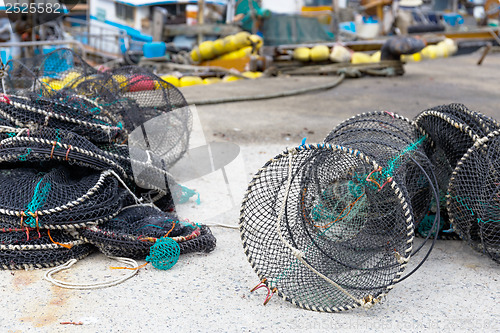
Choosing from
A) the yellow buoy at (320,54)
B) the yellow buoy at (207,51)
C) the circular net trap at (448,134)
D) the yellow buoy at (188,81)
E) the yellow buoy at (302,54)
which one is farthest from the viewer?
the yellow buoy at (207,51)

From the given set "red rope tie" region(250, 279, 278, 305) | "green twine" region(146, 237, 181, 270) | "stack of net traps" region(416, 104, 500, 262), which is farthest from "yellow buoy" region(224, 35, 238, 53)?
"red rope tie" region(250, 279, 278, 305)

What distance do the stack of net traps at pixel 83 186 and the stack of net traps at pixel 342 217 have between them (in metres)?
0.58

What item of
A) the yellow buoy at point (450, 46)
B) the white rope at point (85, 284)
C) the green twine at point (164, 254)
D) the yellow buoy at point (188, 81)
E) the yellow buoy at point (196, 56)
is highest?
the yellow buoy at point (450, 46)

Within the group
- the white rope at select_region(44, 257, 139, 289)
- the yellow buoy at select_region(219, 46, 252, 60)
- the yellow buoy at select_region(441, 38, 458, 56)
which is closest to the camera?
the white rope at select_region(44, 257, 139, 289)

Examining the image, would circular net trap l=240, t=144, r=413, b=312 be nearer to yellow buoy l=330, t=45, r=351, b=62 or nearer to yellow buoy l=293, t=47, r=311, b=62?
yellow buoy l=330, t=45, r=351, b=62

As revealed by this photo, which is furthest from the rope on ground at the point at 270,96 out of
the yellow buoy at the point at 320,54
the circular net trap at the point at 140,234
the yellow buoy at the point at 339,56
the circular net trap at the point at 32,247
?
the circular net trap at the point at 32,247

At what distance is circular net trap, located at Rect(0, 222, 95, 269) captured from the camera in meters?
3.12

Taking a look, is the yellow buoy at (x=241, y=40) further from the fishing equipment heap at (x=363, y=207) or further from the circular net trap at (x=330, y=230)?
the circular net trap at (x=330, y=230)

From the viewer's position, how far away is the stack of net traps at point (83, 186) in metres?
3.15

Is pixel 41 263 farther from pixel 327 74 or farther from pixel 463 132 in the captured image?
pixel 327 74

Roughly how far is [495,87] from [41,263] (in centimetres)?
962

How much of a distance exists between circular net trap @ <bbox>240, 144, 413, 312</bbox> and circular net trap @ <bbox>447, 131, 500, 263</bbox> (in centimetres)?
48

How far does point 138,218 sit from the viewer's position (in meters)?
3.52

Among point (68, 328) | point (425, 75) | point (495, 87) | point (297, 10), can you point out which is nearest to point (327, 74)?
point (425, 75)
